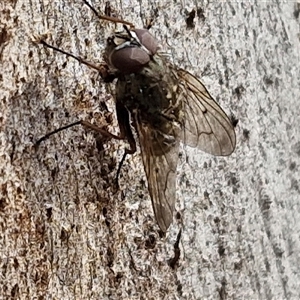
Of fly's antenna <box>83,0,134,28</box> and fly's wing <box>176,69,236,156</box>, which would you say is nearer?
fly's antenna <box>83,0,134,28</box>

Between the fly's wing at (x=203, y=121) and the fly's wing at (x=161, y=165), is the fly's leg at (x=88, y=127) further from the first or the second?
the fly's wing at (x=203, y=121)

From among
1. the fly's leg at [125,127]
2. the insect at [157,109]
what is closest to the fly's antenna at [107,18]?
the insect at [157,109]

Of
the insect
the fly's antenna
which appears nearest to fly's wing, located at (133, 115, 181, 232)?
the insect

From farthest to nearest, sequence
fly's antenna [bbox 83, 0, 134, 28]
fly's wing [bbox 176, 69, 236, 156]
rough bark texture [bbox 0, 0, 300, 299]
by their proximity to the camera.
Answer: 1. fly's wing [bbox 176, 69, 236, 156]
2. fly's antenna [bbox 83, 0, 134, 28]
3. rough bark texture [bbox 0, 0, 300, 299]

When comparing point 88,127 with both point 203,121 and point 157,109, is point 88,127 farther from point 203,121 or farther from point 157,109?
point 203,121

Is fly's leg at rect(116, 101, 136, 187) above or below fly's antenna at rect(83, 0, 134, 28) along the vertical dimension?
below

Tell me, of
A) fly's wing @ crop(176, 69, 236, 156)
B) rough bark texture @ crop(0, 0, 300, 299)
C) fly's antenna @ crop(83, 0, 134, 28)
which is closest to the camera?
rough bark texture @ crop(0, 0, 300, 299)

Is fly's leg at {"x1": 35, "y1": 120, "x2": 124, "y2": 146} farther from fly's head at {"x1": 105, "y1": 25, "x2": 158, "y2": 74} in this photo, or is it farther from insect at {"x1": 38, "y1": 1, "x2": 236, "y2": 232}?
fly's head at {"x1": 105, "y1": 25, "x2": 158, "y2": 74}
